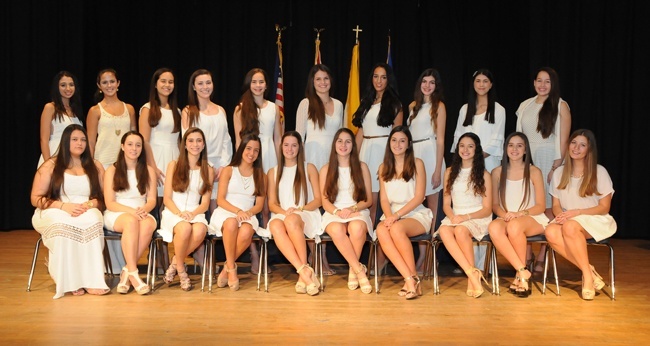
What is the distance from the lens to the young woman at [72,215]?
16.7 ft

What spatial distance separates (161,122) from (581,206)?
3.26 m

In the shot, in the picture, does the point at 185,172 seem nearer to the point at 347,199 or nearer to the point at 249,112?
the point at 249,112

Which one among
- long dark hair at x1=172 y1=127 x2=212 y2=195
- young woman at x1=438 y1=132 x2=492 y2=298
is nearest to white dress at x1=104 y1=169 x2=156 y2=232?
long dark hair at x1=172 y1=127 x2=212 y2=195

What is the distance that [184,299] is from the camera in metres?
4.98

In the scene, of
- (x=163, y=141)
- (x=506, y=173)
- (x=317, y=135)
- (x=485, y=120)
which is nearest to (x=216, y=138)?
(x=163, y=141)

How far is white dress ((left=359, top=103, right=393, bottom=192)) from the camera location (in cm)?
607

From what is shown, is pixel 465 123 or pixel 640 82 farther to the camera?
pixel 640 82

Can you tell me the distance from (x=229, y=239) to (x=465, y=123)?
2.12m

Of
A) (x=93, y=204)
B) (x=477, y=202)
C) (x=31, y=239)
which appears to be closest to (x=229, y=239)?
(x=93, y=204)

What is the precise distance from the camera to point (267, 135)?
20.0 feet

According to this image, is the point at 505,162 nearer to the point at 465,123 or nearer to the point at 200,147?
the point at 465,123

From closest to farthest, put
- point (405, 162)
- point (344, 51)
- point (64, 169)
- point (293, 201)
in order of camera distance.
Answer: point (64, 169), point (405, 162), point (293, 201), point (344, 51)

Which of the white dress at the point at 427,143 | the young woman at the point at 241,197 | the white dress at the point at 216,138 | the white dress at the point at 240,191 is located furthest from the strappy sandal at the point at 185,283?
the white dress at the point at 427,143

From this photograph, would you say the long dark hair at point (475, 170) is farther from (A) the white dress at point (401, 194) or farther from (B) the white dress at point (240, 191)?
(B) the white dress at point (240, 191)
